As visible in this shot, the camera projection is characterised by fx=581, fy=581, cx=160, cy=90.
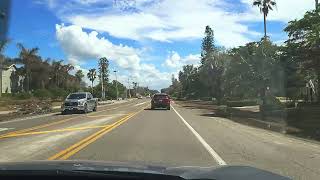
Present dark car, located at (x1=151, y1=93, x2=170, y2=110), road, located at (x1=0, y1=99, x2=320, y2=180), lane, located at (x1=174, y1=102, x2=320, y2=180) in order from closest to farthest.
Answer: lane, located at (x1=174, y1=102, x2=320, y2=180)
road, located at (x1=0, y1=99, x2=320, y2=180)
dark car, located at (x1=151, y1=93, x2=170, y2=110)

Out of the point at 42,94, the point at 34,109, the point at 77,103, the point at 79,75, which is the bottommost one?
the point at 34,109

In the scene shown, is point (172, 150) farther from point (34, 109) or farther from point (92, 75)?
point (92, 75)

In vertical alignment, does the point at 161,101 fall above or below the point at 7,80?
below

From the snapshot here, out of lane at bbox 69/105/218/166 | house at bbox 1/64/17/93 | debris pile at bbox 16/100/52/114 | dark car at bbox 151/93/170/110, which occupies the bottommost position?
lane at bbox 69/105/218/166

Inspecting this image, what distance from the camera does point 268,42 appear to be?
66000mm

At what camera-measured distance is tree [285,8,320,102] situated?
4847 cm

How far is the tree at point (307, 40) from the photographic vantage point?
48469 millimetres

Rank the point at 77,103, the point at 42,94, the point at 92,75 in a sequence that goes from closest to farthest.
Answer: the point at 77,103 → the point at 42,94 → the point at 92,75

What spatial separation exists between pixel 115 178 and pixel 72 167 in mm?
641

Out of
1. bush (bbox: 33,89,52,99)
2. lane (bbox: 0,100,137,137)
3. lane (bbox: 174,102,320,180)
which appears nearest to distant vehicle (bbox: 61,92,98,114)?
lane (bbox: 0,100,137,137)

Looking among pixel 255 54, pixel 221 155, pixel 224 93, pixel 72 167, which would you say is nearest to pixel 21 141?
pixel 221 155

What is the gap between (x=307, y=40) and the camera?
5138 cm

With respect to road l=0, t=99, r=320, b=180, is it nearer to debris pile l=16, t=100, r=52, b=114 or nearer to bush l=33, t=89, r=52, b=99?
debris pile l=16, t=100, r=52, b=114

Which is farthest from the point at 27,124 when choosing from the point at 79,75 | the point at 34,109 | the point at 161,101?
the point at 79,75
